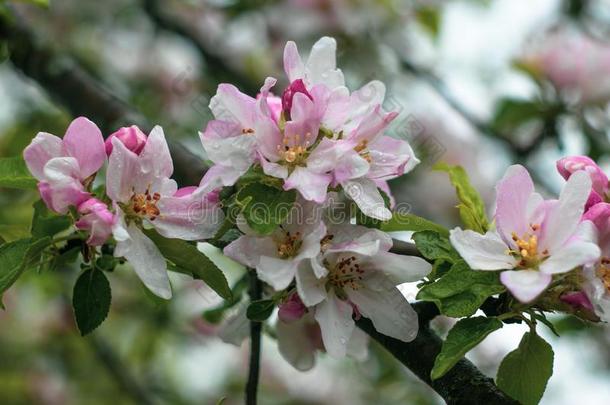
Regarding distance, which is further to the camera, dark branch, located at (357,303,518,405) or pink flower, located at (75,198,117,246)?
dark branch, located at (357,303,518,405)

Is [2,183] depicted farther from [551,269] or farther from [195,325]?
[195,325]

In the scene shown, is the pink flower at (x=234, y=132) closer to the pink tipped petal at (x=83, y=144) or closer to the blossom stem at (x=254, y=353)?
the pink tipped petal at (x=83, y=144)

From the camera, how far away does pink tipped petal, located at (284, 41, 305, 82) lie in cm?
137

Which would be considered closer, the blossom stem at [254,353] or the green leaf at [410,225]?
the green leaf at [410,225]

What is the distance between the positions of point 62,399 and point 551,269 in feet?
11.0

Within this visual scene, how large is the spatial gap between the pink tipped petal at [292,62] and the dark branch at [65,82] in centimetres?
82

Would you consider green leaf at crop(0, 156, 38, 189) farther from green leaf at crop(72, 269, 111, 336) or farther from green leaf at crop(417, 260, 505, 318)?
green leaf at crop(417, 260, 505, 318)

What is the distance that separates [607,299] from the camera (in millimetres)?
1218

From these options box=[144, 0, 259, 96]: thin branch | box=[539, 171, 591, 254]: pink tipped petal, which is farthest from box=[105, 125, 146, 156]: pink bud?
box=[144, 0, 259, 96]: thin branch

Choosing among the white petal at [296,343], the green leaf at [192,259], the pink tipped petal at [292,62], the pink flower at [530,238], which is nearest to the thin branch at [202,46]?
the white petal at [296,343]

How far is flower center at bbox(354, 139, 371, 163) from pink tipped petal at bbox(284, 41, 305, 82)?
15 cm

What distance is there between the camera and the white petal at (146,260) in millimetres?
1232

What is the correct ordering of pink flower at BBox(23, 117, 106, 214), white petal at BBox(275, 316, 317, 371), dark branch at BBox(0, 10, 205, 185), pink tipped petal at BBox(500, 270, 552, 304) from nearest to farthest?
pink tipped petal at BBox(500, 270, 552, 304) → pink flower at BBox(23, 117, 106, 214) → white petal at BBox(275, 316, 317, 371) → dark branch at BBox(0, 10, 205, 185)

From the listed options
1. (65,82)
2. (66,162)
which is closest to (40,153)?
(66,162)
